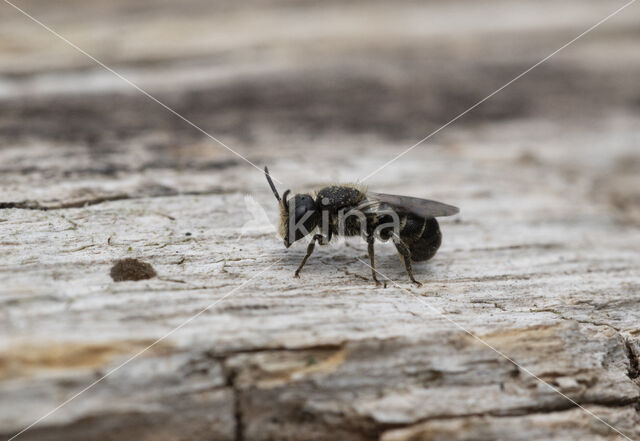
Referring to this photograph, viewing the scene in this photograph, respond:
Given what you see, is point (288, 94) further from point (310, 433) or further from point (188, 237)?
point (310, 433)

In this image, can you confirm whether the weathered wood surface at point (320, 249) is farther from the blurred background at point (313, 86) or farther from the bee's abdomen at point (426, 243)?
the bee's abdomen at point (426, 243)

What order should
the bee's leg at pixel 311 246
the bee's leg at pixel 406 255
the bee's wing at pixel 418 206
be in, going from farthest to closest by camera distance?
the bee's wing at pixel 418 206 → the bee's leg at pixel 406 255 → the bee's leg at pixel 311 246

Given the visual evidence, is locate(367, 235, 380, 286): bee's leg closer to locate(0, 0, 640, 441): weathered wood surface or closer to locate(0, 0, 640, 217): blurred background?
locate(0, 0, 640, 441): weathered wood surface

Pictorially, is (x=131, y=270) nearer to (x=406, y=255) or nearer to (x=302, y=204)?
(x=302, y=204)

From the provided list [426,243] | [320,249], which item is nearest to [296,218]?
[320,249]

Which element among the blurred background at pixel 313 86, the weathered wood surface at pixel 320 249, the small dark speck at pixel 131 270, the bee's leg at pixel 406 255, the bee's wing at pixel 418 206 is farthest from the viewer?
the blurred background at pixel 313 86

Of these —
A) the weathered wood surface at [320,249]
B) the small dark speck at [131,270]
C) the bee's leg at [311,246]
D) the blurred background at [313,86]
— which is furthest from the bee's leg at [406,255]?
the small dark speck at [131,270]

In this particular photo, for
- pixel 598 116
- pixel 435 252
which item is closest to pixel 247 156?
pixel 435 252
